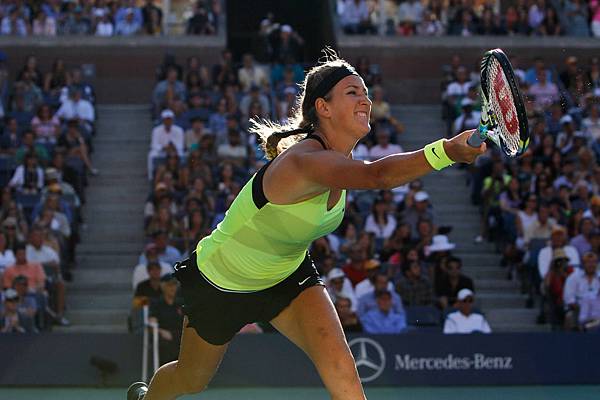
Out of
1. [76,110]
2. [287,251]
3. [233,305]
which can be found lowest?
[76,110]

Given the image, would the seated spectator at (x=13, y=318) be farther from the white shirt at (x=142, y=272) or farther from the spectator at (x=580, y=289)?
the spectator at (x=580, y=289)

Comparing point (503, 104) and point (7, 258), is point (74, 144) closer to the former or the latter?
point (7, 258)

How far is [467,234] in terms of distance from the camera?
15.5 m

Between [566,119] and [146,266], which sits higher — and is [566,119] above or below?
above

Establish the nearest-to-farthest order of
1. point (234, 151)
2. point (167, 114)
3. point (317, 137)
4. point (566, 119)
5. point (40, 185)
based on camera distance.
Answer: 1. point (317, 137)
2. point (40, 185)
3. point (234, 151)
4. point (167, 114)
5. point (566, 119)

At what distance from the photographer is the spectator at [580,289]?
12.6 metres

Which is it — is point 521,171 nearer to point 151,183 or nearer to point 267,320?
point 151,183

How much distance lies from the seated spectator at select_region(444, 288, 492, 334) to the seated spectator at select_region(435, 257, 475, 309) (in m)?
0.53

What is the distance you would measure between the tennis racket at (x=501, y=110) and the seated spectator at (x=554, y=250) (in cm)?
882

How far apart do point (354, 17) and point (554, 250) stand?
7551 millimetres

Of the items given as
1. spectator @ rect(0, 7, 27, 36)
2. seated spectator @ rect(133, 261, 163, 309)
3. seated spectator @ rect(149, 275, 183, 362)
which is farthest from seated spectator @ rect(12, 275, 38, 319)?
spectator @ rect(0, 7, 27, 36)

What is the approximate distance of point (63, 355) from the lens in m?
11.6

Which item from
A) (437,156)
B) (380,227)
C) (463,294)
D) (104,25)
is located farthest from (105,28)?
(437,156)

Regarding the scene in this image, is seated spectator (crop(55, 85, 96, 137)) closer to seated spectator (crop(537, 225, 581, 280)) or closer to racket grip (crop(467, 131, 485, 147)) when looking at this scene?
seated spectator (crop(537, 225, 581, 280))
